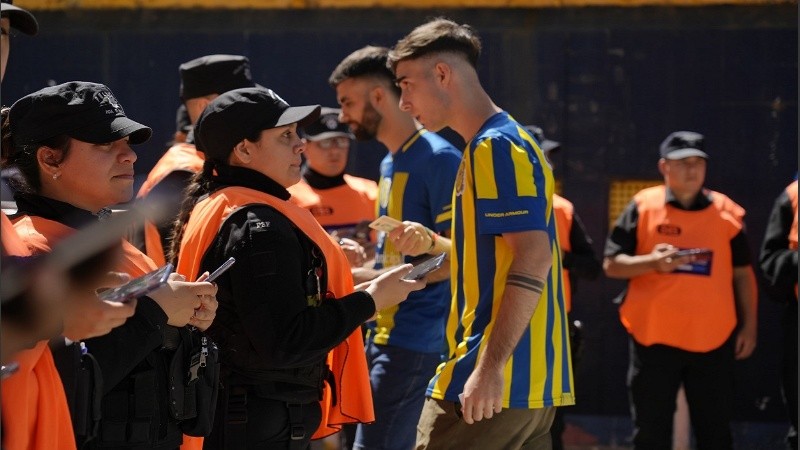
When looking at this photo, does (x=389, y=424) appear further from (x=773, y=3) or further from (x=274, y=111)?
(x=773, y=3)

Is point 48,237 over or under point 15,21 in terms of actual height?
under

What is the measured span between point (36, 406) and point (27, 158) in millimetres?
792

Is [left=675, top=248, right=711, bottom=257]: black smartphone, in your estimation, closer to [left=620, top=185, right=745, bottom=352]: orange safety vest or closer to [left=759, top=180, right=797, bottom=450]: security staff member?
[left=620, top=185, right=745, bottom=352]: orange safety vest

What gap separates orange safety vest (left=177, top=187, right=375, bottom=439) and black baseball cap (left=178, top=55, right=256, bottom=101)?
155 centimetres

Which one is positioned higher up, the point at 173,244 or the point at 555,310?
the point at 173,244

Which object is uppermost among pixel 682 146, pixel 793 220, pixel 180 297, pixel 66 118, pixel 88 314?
pixel 66 118

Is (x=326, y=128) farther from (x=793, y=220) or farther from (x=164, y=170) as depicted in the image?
(x=793, y=220)

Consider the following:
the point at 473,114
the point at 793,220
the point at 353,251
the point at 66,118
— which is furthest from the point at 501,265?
the point at 793,220

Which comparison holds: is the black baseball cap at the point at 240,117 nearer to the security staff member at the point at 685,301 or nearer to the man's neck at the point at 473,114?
the man's neck at the point at 473,114

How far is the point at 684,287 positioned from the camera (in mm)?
7141

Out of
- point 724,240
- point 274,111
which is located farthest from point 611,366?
point 274,111

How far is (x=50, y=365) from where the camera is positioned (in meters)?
2.84

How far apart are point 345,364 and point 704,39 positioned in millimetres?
5422

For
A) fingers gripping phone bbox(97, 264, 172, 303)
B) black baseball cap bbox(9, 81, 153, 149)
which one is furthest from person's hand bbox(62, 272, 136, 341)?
black baseball cap bbox(9, 81, 153, 149)
